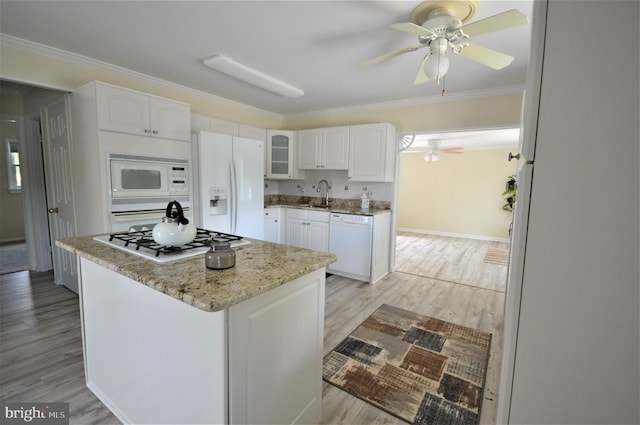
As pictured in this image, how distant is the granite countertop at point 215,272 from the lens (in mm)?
968

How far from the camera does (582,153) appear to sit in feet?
1.96

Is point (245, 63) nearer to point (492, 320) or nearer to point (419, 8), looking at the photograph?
point (419, 8)

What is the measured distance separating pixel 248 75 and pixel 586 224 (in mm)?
3029

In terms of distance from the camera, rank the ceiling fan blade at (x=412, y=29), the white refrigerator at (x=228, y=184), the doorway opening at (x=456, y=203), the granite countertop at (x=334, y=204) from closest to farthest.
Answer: the ceiling fan blade at (x=412, y=29) < the white refrigerator at (x=228, y=184) < the granite countertop at (x=334, y=204) < the doorway opening at (x=456, y=203)

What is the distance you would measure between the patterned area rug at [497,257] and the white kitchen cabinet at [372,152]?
8.58 ft

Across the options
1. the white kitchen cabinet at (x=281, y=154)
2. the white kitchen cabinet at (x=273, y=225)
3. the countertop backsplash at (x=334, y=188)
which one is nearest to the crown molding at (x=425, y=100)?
the white kitchen cabinet at (x=281, y=154)

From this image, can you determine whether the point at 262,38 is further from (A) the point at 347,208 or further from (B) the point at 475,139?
(B) the point at 475,139

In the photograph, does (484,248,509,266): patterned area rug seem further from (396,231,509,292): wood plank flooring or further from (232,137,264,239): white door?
(232,137,264,239): white door

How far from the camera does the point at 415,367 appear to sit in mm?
2068

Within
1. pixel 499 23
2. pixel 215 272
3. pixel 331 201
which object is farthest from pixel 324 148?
pixel 215 272

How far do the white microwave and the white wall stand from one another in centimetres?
308

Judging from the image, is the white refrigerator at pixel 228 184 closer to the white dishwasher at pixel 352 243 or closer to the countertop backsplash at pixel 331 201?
the white dishwasher at pixel 352 243

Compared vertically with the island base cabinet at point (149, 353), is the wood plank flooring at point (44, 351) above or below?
below

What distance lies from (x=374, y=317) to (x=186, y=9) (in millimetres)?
2949
